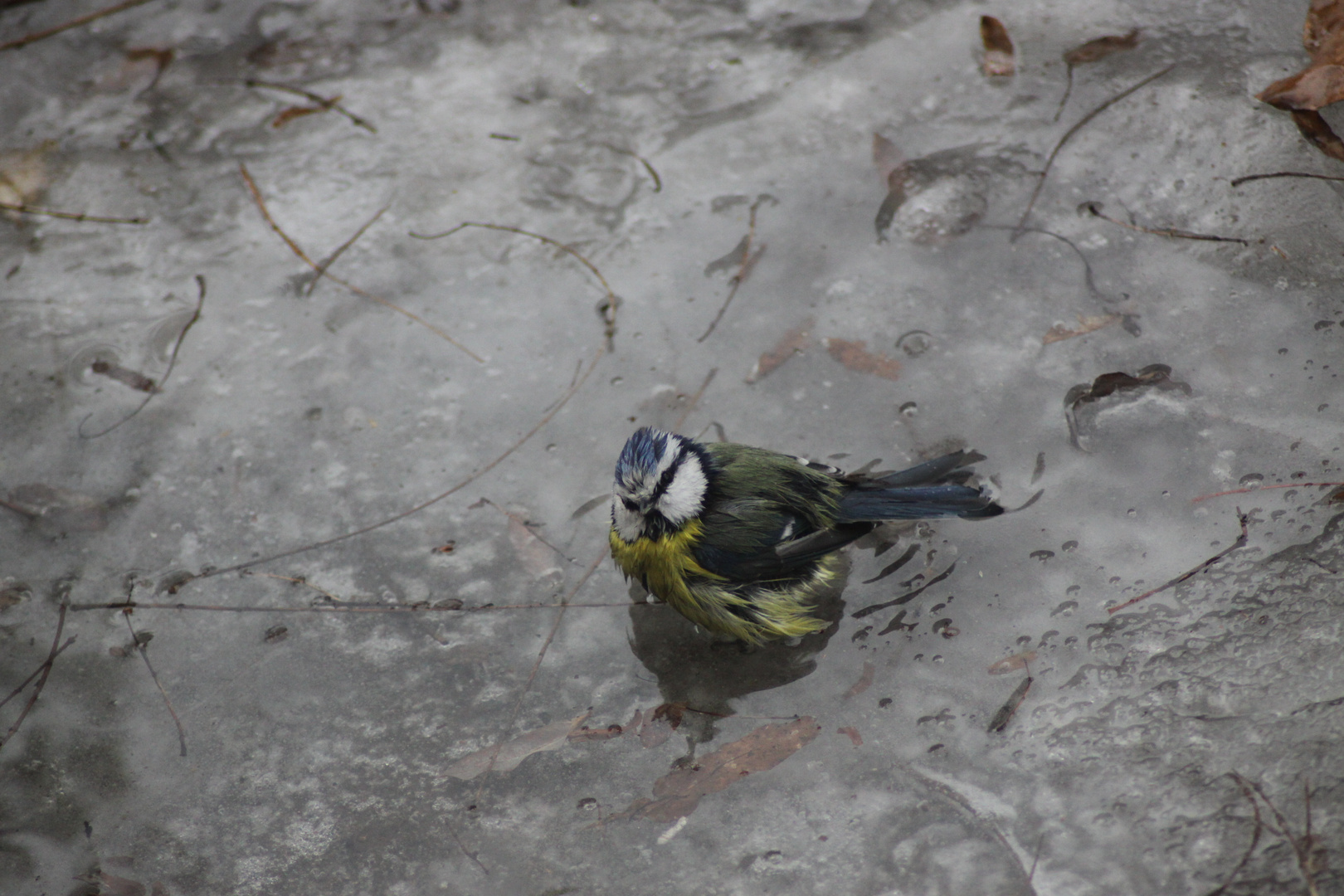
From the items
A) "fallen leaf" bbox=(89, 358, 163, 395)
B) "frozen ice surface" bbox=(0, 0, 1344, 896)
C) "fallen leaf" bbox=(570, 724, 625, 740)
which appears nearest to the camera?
"frozen ice surface" bbox=(0, 0, 1344, 896)

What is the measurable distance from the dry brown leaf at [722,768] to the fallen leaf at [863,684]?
0.13 meters

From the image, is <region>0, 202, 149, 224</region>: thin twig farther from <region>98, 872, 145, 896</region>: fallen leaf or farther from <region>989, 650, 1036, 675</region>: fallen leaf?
<region>989, 650, 1036, 675</region>: fallen leaf

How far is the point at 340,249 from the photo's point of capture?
419 centimetres

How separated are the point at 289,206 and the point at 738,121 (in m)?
1.99

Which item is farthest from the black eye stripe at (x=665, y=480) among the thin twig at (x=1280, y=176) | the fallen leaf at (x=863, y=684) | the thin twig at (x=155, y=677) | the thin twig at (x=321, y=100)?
the thin twig at (x=321, y=100)

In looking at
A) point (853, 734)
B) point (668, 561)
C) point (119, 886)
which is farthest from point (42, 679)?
point (853, 734)

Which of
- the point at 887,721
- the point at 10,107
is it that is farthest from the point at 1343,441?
the point at 10,107

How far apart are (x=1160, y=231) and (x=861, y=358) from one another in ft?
4.03

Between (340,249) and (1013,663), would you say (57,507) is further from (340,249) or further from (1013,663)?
(1013,663)

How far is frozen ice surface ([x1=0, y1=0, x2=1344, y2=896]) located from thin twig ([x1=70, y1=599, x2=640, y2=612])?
0.03 m

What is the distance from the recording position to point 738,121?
4379 mm

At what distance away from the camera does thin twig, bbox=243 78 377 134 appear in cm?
465

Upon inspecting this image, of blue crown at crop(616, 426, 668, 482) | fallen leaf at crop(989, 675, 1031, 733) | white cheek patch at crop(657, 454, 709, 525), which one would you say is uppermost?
blue crown at crop(616, 426, 668, 482)

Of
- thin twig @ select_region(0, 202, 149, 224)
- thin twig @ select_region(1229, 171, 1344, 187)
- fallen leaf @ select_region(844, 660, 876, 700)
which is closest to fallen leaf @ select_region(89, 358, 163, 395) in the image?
thin twig @ select_region(0, 202, 149, 224)
